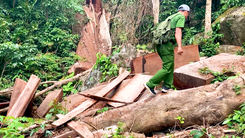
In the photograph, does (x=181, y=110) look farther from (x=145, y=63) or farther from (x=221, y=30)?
(x=221, y=30)

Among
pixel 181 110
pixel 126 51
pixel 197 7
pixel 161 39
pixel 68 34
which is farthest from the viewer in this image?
pixel 197 7

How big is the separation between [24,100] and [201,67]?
13.2 ft

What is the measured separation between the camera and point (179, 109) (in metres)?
3.73

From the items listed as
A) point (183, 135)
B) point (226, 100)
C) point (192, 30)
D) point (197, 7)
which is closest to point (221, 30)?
point (192, 30)

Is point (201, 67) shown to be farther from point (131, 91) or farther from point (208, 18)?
point (208, 18)

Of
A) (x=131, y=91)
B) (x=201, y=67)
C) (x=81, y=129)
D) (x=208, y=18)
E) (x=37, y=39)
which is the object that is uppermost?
(x=208, y=18)

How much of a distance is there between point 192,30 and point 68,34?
5724 mm

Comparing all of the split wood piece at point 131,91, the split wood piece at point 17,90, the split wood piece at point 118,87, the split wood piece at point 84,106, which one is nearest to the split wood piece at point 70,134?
the split wood piece at point 84,106

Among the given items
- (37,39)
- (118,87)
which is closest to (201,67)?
(118,87)

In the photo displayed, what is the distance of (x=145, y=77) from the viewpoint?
Answer: 5109 mm

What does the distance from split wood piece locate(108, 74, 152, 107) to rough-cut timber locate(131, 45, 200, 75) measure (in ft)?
2.00

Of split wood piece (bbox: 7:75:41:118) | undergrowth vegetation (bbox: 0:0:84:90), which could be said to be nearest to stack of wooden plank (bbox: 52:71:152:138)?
split wood piece (bbox: 7:75:41:118)

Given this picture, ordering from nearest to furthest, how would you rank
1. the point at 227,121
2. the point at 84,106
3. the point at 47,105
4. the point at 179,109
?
the point at 227,121 < the point at 179,109 < the point at 84,106 < the point at 47,105

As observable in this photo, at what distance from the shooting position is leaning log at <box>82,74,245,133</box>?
346cm
